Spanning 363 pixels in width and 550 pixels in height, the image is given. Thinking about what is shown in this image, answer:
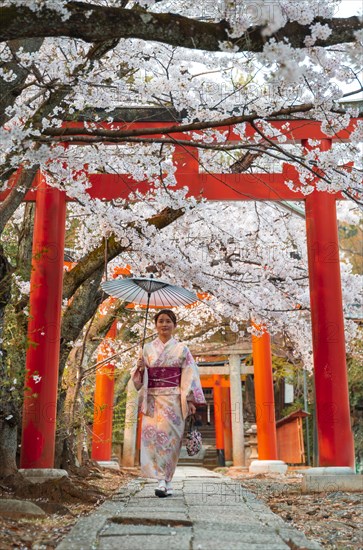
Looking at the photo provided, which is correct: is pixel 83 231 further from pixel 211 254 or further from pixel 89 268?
pixel 89 268

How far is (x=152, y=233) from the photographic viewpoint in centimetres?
798

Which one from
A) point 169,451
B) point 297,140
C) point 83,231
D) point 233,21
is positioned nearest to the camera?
point 233,21

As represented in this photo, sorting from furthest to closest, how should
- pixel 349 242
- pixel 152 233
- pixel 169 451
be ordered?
pixel 349 242 < pixel 152 233 < pixel 169 451

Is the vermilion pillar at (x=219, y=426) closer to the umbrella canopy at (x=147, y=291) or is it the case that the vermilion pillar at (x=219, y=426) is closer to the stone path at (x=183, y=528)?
the umbrella canopy at (x=147, y=291)

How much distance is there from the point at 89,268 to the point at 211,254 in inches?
141

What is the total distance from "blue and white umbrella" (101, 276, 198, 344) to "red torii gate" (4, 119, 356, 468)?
1060 mm

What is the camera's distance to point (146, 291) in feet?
21.9

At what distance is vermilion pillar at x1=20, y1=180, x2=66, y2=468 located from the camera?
275 inches

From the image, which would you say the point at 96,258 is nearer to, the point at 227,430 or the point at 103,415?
the point at 103,415

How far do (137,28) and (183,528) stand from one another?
281cm

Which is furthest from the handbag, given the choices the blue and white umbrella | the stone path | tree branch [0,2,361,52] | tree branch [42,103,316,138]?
tree branch [0,2,361,52]

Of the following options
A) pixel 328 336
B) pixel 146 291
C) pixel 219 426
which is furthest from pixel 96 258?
pixel 219 426

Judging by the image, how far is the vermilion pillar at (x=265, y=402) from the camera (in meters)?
13.7

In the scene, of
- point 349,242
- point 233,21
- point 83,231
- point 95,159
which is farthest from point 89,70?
point 349,242
